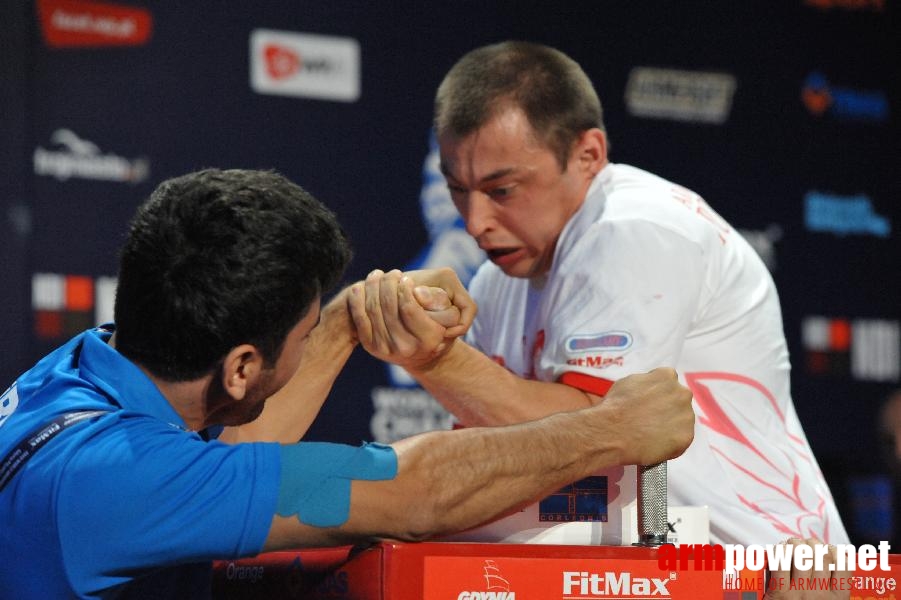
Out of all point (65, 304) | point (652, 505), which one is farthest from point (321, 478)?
point (65, 304)

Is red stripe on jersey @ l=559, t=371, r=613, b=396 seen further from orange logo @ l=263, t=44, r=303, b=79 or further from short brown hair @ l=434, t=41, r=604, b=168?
orange logo @ l=263, t=44, r=303, b=79

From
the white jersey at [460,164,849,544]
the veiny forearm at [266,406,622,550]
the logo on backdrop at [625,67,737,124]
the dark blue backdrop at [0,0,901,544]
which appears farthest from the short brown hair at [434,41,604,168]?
the logo on backdrop at [625,67,737,124]

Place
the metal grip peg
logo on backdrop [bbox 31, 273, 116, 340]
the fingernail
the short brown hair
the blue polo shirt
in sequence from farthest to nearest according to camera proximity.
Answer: logo on backdrop [bbox 31, 273, 116, 340] → the short brown hair → the fingernail → the metal grip peg → the blue polo shirt

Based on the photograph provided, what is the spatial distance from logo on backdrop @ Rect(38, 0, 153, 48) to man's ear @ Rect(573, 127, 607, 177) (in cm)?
168

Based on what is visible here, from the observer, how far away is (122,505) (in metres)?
1.16

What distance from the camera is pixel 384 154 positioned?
3.56m

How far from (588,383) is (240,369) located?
593 mm

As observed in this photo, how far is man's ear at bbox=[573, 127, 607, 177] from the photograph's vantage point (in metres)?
2.10

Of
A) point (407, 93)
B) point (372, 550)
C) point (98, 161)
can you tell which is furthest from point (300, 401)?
point (407, 93)

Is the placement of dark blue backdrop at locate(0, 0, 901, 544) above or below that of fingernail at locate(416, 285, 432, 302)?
above

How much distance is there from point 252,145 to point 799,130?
1.83 m

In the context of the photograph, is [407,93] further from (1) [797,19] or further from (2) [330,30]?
(1) [797,19]

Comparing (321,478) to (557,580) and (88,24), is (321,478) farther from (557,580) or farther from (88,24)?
(88,24)

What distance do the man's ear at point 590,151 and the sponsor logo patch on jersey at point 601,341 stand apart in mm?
407
